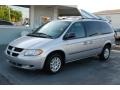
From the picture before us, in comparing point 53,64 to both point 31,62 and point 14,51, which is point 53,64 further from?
point 14,51

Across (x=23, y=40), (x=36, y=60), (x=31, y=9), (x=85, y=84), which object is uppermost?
(x=31, y=9)

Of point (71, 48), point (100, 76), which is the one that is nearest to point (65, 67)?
point (71, 48)

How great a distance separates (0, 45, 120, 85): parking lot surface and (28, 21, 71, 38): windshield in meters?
1.22

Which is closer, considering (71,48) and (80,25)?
(71,48)

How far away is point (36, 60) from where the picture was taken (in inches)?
275

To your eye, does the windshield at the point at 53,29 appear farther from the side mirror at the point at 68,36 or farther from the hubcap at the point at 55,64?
the hubcap at the point at 55,64

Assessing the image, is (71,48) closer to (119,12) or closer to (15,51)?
(15,51)

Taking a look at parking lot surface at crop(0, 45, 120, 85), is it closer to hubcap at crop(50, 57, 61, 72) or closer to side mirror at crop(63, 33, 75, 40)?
hubcap at crop(50, 57, 61, 72)

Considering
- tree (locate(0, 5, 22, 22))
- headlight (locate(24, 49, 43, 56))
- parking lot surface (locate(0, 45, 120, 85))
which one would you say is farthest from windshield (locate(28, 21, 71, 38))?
tree (locate(0, 5, 22, 22))

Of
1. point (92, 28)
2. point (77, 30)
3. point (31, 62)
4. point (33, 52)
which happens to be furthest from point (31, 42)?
point (92, 28)

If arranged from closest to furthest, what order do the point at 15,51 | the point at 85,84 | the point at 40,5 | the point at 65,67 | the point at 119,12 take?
1. the point at 85,84
2. the point at 15,51
3. the point at 65,67
4. the point at 40,5
5. the point at 119,12

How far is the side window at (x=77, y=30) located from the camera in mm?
8214

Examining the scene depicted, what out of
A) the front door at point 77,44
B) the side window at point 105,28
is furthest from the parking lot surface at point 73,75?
the side window at point 105,28

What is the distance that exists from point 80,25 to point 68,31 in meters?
0.76
